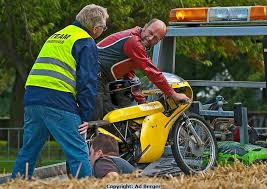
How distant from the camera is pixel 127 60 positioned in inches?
340

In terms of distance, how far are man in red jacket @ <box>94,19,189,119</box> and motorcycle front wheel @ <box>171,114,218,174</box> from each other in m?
0.27

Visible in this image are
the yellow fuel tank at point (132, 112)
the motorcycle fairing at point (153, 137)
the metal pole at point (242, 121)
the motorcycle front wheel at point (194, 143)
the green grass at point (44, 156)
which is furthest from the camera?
the green grass at point (44, 156)

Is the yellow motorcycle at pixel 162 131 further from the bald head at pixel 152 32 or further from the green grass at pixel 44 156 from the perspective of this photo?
the green grass at pixel 44 156

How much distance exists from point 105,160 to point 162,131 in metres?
1.96

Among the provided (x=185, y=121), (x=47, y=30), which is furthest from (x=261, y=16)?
(x=47, y=30)

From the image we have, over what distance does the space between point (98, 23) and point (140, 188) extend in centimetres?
256

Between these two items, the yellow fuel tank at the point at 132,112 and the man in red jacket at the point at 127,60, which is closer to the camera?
the yellow fuel tank at the point at 132,112

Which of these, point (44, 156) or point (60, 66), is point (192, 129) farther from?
point (44, 156)

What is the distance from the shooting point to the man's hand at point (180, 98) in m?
8.63

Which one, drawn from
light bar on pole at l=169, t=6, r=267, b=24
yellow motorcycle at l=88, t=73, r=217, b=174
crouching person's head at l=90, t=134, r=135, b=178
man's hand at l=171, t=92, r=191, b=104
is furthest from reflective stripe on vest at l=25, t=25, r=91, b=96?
light bar on pole at l=169, t=6, r=267, b=24

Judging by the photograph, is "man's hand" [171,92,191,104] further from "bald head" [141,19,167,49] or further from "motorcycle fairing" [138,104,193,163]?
"bald head" [141,19,167,49]

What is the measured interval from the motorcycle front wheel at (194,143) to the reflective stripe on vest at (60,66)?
163 centimetres

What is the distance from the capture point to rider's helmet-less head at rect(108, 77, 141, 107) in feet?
28.7

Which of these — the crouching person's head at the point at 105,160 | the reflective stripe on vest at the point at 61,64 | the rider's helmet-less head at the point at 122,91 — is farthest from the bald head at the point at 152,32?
the crouching person's head at the point at 105,160
